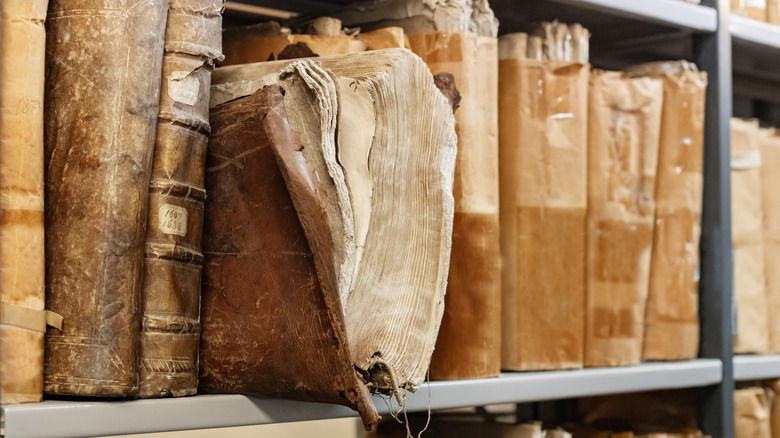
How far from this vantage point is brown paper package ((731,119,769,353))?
1.34m

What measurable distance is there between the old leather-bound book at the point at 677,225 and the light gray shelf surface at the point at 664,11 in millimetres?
78

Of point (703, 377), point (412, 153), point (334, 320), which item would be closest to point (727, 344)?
point (703, 377)

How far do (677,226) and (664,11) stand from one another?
305 millimetres

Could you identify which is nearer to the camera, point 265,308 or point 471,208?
point 265,308

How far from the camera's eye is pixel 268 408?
2.53ft

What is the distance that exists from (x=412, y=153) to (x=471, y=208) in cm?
17

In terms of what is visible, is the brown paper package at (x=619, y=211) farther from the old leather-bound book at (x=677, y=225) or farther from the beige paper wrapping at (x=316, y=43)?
the beige paper wrapping at (x=316, y=43)

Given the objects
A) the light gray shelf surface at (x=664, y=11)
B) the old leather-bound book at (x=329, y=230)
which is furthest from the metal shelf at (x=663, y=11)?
the old leather-bound book at (x=329, y=230)

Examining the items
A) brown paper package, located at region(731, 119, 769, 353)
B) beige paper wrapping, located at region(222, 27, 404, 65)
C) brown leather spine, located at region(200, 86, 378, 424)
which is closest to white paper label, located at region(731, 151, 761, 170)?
brown paper package, located at region(731, 119, 769, 353)

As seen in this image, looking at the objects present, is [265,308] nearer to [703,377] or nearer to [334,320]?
[334,320]

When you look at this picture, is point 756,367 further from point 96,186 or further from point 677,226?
point 96,186

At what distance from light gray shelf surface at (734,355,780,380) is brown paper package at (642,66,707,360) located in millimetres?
109

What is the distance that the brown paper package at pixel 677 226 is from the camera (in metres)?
1.21

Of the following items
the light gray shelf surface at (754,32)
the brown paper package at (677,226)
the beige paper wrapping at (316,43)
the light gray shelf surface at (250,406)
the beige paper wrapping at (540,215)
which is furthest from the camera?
the light gray shelf surface at (754,32)
